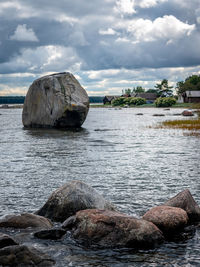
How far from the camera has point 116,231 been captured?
8.38 meters

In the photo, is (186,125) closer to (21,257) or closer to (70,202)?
(70,202)

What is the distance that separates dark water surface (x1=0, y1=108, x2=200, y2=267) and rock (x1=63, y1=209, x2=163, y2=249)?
0.25m

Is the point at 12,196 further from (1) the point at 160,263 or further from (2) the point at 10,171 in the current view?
(1) the point at 160,263

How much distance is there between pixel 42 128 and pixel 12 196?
2726 centimetres

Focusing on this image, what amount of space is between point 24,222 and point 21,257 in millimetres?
2286

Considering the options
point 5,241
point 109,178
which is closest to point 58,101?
point 109,178

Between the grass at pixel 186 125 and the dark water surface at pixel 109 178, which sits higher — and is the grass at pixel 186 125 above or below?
above

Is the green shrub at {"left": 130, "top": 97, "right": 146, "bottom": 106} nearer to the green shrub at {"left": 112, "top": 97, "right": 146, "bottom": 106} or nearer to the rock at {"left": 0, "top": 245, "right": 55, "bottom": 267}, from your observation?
the green shrub at {"left": 112, "top": 97, "right": 146, "bottom": 106}

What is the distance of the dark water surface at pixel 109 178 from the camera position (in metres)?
7.79

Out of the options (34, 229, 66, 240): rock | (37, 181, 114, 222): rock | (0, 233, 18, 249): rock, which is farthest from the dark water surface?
(37, 181, 114, 222): rock

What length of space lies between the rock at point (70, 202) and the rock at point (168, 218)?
146 cm

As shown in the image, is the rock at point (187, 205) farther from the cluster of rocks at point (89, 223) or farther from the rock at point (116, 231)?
the rock at point (116, 231)

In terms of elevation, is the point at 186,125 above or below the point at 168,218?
above

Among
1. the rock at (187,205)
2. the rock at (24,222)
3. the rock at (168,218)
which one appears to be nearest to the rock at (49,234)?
the rock at (24,222)
